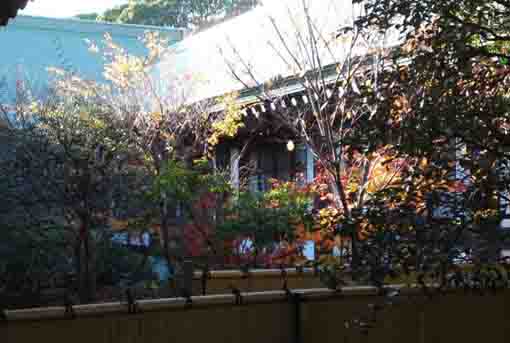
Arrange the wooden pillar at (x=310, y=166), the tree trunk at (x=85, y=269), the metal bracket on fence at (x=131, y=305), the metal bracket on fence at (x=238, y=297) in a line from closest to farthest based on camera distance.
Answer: the metal bracket on fence at (x=131, y=305) < the metal bracket on fence at (x=238, y=297) < the tree trunk at (x=85, y=269) < the wooden pillar at (x=310, y=166)

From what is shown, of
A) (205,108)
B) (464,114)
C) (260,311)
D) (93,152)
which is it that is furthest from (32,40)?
(464,114)

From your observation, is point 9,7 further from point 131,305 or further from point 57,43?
point 57,43

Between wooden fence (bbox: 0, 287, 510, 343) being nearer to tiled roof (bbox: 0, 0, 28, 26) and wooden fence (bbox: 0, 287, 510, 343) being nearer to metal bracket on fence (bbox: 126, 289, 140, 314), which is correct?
metal bracket on fence (bbox: 126, 289, 140, 314)

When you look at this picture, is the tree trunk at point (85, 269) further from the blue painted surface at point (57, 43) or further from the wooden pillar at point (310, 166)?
the blue painted surface at point (57, 43)

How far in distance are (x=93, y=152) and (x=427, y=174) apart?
5697mm

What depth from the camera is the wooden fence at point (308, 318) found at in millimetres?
5254

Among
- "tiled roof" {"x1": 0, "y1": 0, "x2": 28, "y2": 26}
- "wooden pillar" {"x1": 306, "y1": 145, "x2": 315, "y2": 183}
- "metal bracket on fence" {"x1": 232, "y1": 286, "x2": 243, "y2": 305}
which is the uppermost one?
"wooden pillar" {"x1": 306, "y1": 145, "x2": 315, "y2": 183}

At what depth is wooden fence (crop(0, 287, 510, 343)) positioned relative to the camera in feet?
17.2

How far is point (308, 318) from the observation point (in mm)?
5746

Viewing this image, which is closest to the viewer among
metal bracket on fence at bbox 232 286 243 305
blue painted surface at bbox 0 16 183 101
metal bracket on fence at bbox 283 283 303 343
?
metal bracket on fence at bbox 232 286 243 305

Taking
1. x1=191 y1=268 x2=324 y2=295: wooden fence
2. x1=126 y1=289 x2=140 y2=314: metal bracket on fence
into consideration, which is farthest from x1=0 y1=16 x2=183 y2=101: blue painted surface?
x1=126 y1=289 x2=140 y2=314: metal bracket on fence

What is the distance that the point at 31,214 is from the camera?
8.86 meters

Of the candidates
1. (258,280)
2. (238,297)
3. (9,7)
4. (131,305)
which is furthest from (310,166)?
(9,7)

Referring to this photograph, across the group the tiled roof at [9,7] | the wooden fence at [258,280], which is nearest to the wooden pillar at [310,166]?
the wooden fence at [258,280]
